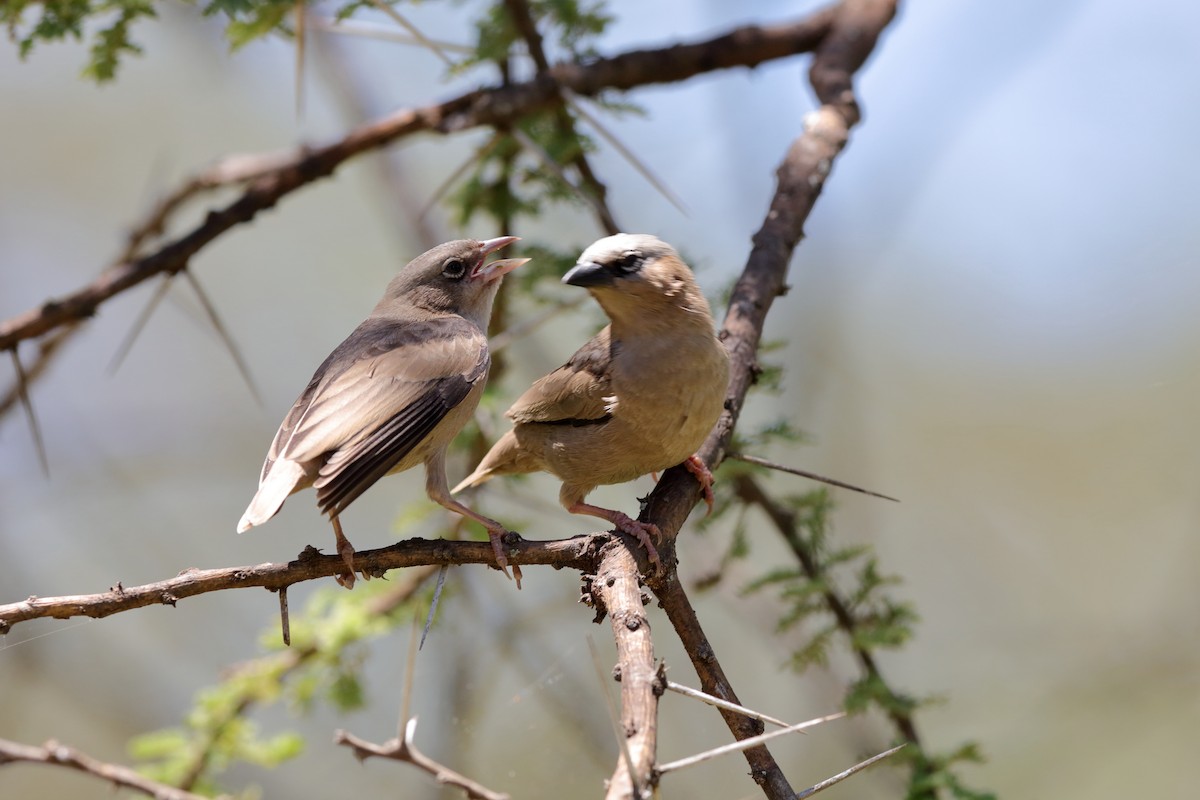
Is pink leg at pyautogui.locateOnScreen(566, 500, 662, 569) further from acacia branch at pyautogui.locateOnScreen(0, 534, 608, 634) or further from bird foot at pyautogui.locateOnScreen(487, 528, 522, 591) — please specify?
bird foot at pyautogui.locateOnScreen(487, 528, 522, 591)

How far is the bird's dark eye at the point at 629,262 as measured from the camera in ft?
11.5

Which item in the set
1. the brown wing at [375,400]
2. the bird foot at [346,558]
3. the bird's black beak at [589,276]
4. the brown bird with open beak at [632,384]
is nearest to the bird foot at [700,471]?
the brown bird with open beak at [632,384]

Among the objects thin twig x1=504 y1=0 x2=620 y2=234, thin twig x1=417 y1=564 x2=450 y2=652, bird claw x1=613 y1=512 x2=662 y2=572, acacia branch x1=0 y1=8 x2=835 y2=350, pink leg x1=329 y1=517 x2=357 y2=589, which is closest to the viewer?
thin twig x1=417 y1=564 x2=450 y2=652

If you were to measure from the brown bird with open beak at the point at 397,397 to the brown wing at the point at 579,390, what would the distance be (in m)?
0.27

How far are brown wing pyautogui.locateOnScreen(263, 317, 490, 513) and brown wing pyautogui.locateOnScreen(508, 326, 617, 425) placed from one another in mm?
269

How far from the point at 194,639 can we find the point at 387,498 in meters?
1.96

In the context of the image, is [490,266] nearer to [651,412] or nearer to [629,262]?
[629,262]

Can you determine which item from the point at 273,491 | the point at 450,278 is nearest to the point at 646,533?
the point at 273,491

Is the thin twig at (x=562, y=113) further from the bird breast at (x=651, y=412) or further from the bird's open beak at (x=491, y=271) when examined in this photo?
the bird breast at (x=651, y=412)

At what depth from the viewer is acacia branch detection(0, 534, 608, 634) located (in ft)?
8.09

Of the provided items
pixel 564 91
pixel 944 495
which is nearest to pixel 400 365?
pixel 564 91

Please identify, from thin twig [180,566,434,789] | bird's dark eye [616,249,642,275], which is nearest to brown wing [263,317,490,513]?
bird's dark eye [616,249,642,275]

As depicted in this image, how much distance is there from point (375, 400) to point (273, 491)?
0.45 metres

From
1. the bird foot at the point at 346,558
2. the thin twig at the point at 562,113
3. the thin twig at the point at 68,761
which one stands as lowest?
the thin twig at the point at 68,761
